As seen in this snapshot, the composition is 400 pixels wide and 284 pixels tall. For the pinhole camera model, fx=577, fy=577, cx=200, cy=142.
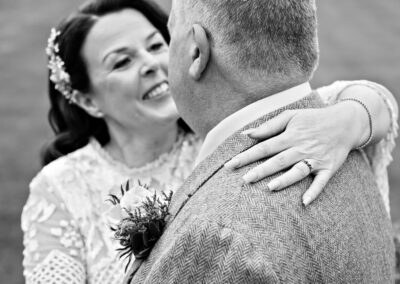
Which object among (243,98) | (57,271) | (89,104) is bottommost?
(57,271)

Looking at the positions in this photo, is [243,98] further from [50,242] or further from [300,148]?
[50,242]

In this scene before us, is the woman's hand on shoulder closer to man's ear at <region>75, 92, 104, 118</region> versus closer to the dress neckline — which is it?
the dress neckline

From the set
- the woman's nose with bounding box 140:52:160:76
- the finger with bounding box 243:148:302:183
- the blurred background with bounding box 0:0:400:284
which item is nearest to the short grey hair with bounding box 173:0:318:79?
the finger with bounding box 243:148:302:183

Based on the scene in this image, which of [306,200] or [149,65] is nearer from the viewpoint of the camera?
[306,200]

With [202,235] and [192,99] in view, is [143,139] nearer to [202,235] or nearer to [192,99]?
[192,99]

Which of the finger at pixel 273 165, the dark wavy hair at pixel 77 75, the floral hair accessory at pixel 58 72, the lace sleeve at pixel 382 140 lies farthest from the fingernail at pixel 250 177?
the floral hair accessory at pixel 58 72

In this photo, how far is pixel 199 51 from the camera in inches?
82.5

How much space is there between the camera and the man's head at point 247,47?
1984 mm

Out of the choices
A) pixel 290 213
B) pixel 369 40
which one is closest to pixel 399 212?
pixel 369 40

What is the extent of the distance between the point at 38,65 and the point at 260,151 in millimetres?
9589

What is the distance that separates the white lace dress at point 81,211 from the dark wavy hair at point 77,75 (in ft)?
0.43

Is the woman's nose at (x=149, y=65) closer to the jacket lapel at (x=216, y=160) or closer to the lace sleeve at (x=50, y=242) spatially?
the lace sleeve at (x=50, y=242)

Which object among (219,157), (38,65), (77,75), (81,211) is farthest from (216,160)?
(38,65)

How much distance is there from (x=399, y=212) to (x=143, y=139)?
498 centimetres
